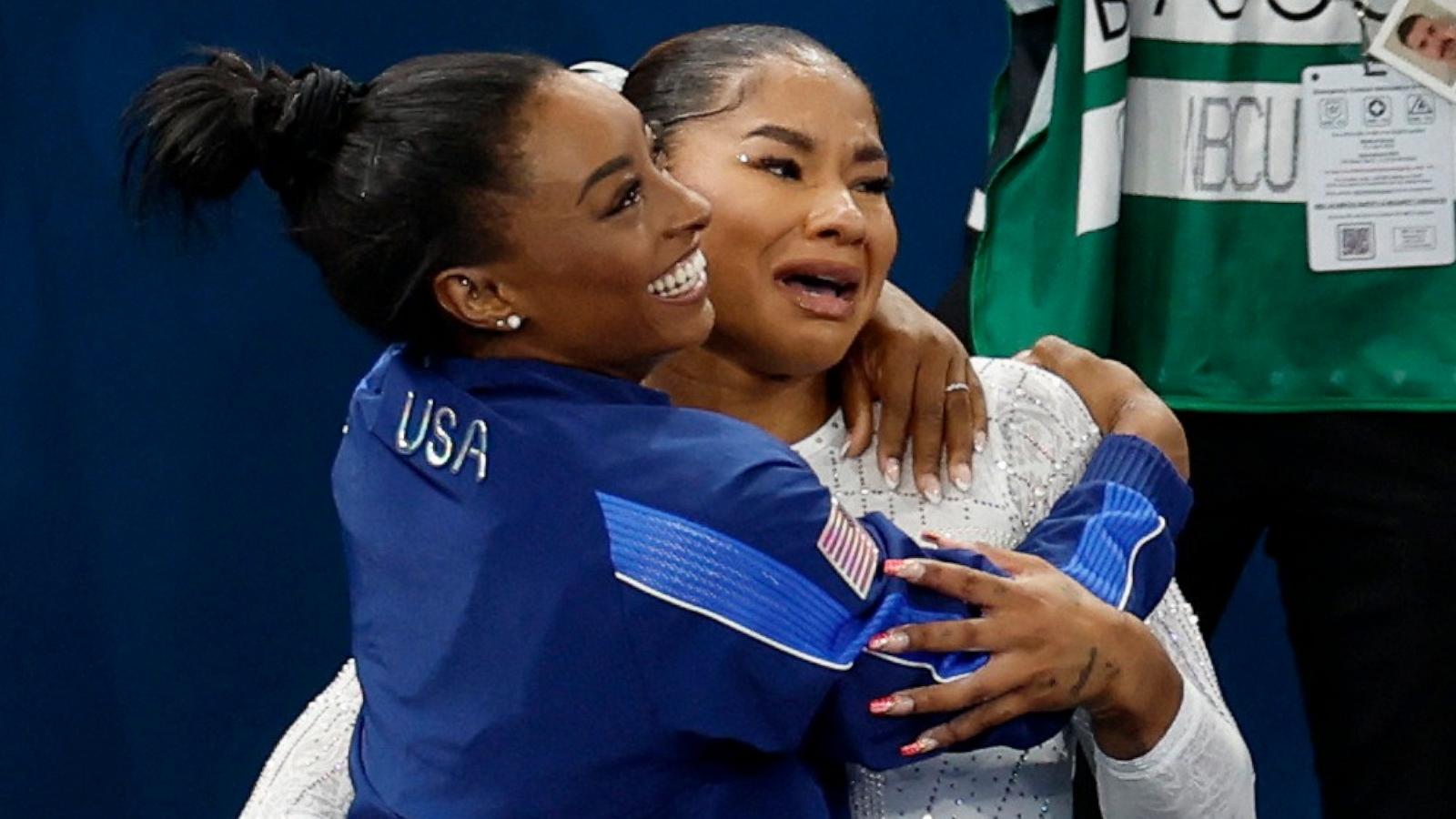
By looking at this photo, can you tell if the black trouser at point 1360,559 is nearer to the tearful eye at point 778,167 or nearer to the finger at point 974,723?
the tearful eye at point 778,167

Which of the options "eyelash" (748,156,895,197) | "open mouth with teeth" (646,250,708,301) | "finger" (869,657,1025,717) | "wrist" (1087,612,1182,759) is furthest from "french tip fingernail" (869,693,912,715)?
"eyelash" (748,156,895,197)

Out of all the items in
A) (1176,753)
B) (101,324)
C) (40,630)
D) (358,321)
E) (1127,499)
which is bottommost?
(40,630)

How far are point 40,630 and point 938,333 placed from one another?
4.32ft

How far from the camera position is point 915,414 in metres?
1.36

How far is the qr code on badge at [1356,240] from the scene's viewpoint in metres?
1.86

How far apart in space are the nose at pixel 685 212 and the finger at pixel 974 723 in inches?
10.9

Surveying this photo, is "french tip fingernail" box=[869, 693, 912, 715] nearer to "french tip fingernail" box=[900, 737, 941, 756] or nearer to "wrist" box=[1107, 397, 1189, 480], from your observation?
"french tip fingernail" box=[900, 737, 941, 756]

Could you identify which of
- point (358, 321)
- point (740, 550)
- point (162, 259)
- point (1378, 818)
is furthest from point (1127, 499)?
point (162, 259)

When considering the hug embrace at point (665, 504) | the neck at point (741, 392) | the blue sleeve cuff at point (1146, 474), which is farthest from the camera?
the neck at point (741, 392)

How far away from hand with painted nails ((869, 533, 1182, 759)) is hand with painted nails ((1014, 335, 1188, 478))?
0.59 ft

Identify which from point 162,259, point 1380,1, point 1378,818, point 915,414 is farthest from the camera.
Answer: point 162,259

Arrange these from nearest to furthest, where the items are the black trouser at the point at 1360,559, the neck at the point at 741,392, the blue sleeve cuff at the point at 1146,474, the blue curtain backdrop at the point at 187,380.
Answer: the blue sleeve cuff at the point at 1146,474, the neck at the point at 741,392, the black trouser at the point at 1360,559, the blue curtain backdrop at the point at 187,380

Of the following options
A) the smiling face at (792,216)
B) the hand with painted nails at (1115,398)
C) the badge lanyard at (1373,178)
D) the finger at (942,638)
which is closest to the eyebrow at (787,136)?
the smiling face at (792,216)

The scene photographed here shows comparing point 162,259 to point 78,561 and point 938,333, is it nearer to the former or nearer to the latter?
point 78,561
